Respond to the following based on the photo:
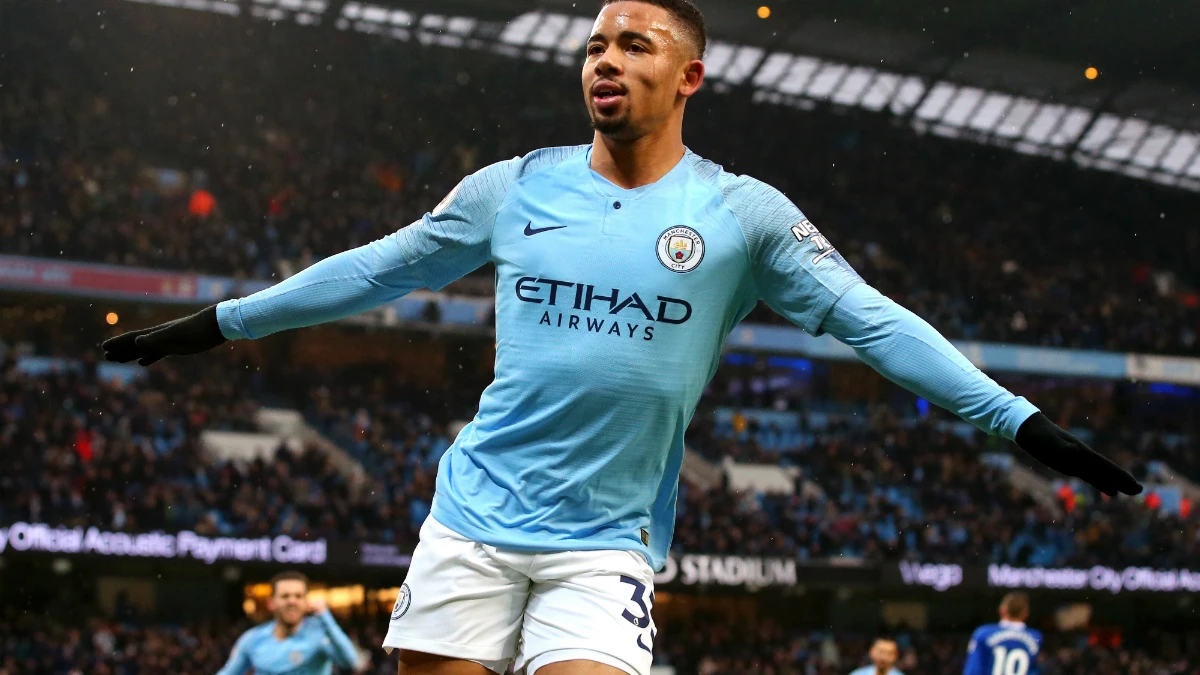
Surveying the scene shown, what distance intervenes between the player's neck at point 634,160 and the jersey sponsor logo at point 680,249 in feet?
0.51

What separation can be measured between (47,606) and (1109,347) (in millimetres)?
18006

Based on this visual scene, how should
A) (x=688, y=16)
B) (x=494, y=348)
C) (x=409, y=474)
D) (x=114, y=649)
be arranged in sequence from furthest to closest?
(x=494, y=348)
(x=409, y=474)
(x=114, y=649)
(x=688, y=16)

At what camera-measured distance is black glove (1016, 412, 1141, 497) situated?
79.9 inches

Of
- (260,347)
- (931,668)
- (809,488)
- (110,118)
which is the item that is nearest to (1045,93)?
(809,488)

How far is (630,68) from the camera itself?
2.32 m

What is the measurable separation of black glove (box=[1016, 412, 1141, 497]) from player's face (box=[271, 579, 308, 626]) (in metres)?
4.68

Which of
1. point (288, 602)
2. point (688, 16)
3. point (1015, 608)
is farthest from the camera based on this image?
point (1015, 608)

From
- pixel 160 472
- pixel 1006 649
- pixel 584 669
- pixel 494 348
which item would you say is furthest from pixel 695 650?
pixel 584 669

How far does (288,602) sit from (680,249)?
4356 millimetres

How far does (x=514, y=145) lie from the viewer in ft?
65.1

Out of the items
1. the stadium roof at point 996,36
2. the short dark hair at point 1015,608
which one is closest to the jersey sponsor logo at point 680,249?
the short dark hair at point 1015,608

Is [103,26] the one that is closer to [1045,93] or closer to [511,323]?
[1045,93]

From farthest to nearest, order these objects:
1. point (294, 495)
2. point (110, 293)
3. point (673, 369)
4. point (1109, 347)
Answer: point (1109, 347) → point (110, 293) → point (294, 495) → point (673, 369)

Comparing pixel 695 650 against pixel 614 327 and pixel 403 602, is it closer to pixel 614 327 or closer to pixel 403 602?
pixel 403 602
